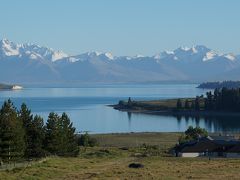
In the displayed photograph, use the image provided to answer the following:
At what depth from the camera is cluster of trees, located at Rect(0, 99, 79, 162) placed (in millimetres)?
48531

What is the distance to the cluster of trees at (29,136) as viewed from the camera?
159ft

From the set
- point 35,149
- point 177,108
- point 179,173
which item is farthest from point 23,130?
point 177,108

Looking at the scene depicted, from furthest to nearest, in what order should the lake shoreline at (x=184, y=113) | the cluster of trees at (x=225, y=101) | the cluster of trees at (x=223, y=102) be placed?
the cluster of trees at (x=223, y=102) → the cluster of trees at (x=225, y=101) → the lake shoreline at (x=184, y=113)

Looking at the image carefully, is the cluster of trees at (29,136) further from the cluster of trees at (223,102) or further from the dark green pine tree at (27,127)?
the cluster of trees at (223,102)

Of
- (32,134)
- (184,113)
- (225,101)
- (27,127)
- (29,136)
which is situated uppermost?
(225,101)

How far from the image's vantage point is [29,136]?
54031 millimetres

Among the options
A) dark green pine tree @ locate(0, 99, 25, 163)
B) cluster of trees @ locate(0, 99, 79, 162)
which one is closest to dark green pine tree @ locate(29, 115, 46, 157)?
cluster of trees @ locate(0, 99, 79, 162)

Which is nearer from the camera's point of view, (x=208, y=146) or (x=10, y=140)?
(x=10, y=140)

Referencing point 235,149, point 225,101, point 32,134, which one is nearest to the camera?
point 32,134

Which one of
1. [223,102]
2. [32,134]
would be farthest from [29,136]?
[223,102]

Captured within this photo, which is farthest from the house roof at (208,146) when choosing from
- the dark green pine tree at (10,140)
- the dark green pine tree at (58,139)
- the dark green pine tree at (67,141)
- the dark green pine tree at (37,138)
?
the dark green pine tree at (10,140)

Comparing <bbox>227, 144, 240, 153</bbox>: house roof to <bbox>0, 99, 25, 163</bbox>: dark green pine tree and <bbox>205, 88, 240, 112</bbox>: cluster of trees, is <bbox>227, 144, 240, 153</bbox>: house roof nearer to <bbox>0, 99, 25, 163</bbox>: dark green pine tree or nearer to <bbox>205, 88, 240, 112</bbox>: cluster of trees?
<bbox>0, 99, 25, 163</bbox>: dark green pine tree

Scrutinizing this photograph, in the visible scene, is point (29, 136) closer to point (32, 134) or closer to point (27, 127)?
point (32, 134)

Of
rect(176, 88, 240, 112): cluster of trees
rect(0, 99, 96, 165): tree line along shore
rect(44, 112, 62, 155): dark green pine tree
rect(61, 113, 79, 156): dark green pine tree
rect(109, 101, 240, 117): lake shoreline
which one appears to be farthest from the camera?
rect(176, 88, 240, 112): cluster of trees
